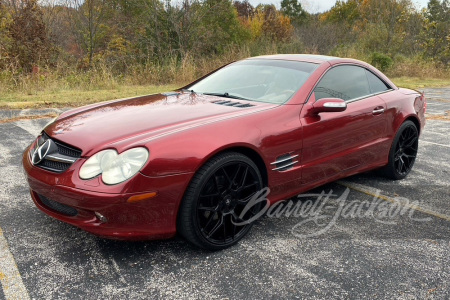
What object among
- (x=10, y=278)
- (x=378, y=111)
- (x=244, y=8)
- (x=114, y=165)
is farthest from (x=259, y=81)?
(x=244, y=8)

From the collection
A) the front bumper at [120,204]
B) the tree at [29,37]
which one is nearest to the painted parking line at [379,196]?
the front bumper at [120,204]

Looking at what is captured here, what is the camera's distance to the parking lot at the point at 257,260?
2.33m

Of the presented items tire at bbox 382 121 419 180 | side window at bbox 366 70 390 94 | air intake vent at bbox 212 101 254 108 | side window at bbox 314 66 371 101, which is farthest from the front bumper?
tire at bbox 382 121 419 180

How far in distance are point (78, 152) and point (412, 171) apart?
391cm

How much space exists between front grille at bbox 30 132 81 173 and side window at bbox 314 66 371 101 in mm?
2055

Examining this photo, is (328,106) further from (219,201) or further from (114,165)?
(114,165)

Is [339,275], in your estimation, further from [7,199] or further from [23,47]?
[23,47]

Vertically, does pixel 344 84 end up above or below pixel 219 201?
above

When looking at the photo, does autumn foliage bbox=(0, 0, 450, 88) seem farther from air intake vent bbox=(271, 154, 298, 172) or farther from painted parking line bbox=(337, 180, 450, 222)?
air intake vent bbox=(271, 154, 298, 172)

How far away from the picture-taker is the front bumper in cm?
237

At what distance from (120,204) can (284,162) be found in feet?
4.36

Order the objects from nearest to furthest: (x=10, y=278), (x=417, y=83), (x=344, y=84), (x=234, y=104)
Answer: (x=10, y=278), (x=234, y=104), (x=344, y=84), (x=417, y=83)

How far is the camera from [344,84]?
3.94 metres

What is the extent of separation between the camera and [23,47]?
12.0 meters
